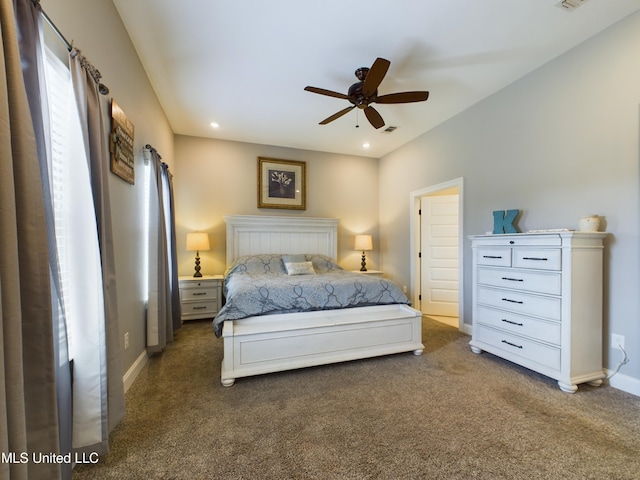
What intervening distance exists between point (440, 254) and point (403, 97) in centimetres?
265

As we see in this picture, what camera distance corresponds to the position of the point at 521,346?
2.33m

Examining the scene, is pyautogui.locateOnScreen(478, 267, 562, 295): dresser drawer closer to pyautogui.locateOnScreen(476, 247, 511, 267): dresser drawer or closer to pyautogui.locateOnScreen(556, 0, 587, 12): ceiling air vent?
pyautogui.locateOnScreen(476, 247, 511, 267): dresser drawer

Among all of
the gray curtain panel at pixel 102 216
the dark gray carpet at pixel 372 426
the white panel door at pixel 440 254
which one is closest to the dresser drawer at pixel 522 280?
the dark gray carpet at pixel 372 426

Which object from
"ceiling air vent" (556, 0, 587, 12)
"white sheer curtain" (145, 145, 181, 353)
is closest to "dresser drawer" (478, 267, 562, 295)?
"ceiling air vent" (556, 0, 587, 12)

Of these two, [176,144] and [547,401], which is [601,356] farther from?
[176,144]

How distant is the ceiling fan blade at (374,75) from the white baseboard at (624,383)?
9.75ft

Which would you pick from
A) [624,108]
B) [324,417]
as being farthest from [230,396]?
[624,108]

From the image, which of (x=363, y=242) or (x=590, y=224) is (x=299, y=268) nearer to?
(x=363, y=242)

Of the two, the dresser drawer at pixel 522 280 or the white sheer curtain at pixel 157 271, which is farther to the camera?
the white sheer curtain at pixel 157 271

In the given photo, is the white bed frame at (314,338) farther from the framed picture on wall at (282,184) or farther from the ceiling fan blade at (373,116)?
the framed picture on wall at (282,184)

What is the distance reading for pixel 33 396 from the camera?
3.05ft

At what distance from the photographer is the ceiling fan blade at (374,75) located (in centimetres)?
194

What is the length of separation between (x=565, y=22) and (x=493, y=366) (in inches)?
114

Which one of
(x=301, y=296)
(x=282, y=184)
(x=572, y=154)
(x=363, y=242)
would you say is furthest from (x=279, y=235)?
(x=572, y=154)
